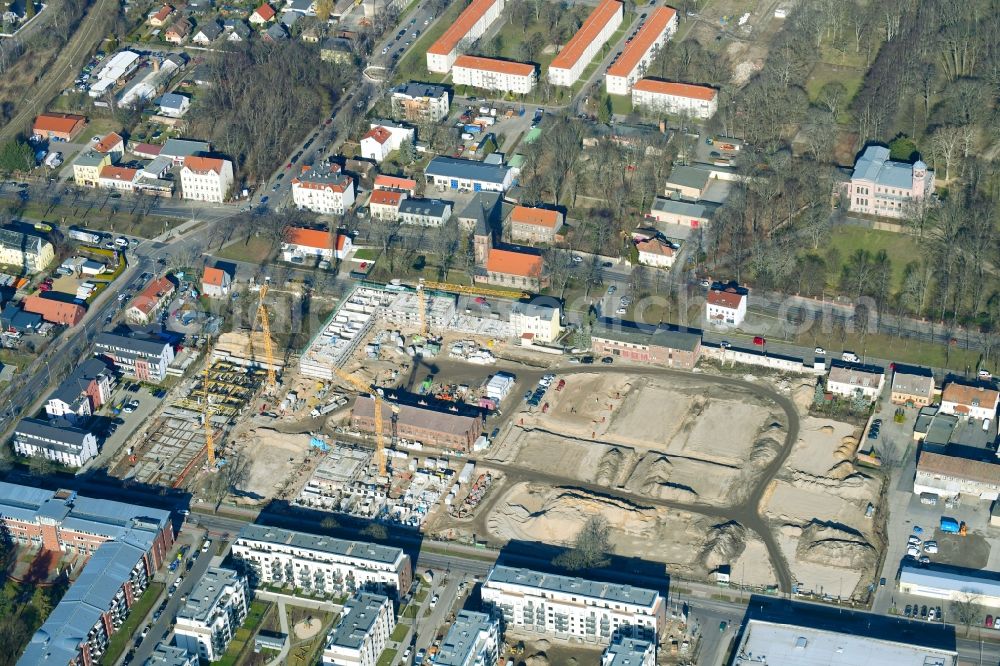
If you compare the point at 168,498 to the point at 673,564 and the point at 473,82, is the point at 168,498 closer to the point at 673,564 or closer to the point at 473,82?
the point at 673,564

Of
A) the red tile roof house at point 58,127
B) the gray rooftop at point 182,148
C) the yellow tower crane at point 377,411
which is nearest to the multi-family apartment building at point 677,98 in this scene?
the gray rooftop at point 182,148

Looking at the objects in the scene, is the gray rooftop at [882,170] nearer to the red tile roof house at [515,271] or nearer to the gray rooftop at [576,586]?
the red tile roof house at [515,271]

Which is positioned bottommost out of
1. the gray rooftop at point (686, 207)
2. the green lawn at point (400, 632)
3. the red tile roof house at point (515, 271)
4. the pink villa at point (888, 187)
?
the green lawn at point (400, 632)

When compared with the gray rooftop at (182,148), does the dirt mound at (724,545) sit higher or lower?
lower

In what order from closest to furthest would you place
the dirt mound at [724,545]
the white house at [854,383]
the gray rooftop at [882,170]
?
1. the dirt mound at [724,545]
2. the white house at [854,383]
3. the gray rooftop at [882,170]

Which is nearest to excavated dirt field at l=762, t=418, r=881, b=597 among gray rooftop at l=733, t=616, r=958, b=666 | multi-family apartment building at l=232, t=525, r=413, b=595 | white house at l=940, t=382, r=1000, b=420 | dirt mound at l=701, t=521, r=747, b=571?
dirt mound at l=701, t=521, r=747, b=571

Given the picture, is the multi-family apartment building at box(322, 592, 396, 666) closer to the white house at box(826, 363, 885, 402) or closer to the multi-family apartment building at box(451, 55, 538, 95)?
the white house at box(826, 363, 885, 402)
